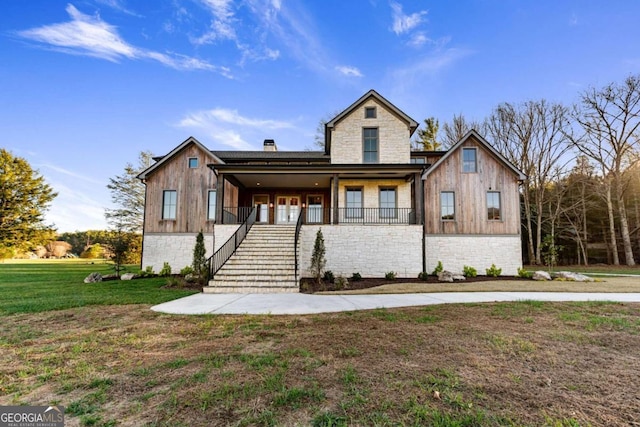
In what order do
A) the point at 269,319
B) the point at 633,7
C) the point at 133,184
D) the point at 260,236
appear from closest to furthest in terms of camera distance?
the point at 269,319 → the point at 633,7 → the point at 260,236 → the point at 133,184

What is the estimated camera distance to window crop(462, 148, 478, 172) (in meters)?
14.7

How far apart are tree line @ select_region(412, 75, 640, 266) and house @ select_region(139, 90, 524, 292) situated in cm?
1181

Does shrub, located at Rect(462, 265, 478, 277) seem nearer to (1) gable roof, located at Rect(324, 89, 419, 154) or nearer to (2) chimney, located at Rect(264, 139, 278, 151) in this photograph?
(1) gable roof, located at Rect(324, 89, 419, 154)

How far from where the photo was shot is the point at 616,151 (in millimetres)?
22031

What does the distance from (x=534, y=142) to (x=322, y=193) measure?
2019cm

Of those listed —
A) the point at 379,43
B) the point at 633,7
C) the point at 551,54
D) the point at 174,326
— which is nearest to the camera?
the point at 174,326

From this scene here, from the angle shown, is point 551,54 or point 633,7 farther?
point 551,54

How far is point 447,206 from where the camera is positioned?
47.7ft

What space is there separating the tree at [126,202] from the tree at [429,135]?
2780 cm

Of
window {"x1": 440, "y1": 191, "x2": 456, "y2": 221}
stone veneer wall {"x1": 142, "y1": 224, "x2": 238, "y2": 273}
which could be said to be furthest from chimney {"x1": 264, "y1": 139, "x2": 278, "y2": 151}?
window {"x1": 440, "y1": 191, "x2": 456, "y2": 221}

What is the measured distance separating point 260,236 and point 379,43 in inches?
494

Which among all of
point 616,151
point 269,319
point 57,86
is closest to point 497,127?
point 616,151

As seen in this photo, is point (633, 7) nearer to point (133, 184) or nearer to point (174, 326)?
point (174, 326)

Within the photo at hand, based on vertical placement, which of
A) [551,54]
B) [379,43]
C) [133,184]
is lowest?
[133,184]
